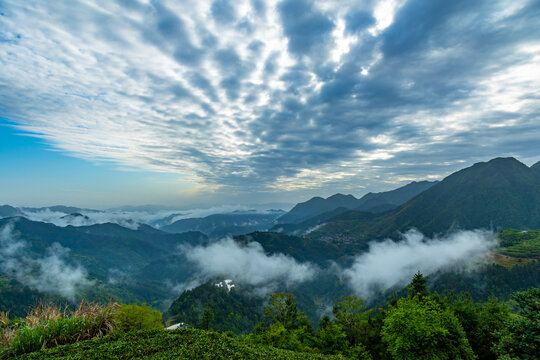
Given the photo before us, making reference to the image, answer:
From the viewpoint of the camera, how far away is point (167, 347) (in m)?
9.79

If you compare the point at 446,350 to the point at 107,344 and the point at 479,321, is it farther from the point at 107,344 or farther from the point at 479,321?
the point at 107,344

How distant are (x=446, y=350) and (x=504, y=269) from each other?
241 metres

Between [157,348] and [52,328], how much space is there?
5708mm

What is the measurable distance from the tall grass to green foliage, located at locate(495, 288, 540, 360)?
1126 inches

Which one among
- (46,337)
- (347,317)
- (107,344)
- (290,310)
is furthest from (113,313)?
(290,310)

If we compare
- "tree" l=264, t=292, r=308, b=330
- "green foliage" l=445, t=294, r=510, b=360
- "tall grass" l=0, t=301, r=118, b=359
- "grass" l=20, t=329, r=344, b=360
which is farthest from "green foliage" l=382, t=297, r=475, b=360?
"tree" l=264, t=292, r=308, b=330

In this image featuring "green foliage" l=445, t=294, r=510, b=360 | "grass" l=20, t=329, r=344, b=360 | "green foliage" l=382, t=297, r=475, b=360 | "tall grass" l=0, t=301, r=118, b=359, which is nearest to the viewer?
"grass" l=20, t=329, r=344, b=360

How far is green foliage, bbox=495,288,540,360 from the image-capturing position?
727 inches

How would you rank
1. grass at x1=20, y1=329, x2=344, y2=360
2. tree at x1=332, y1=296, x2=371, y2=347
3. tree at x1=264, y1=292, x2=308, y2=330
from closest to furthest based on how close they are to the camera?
grass at x1=20, y1=329, x2=344, y2=360
tree at x1=332, y1=296, x2=371, y2=347
tree at x1=264, y1=292, x2=308, y2=330

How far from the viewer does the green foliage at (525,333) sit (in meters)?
18.5

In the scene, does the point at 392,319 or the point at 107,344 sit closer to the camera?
the point at 107,344

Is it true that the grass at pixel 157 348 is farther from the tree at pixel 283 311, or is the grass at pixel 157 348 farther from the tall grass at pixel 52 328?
the tree at pixel 283 311

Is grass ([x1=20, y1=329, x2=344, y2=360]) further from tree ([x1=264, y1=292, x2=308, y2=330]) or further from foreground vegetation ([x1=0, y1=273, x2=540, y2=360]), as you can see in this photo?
tree ([x1=264, y1=292, x2=308, y2=330])

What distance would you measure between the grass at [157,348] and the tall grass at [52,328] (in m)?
1.36
